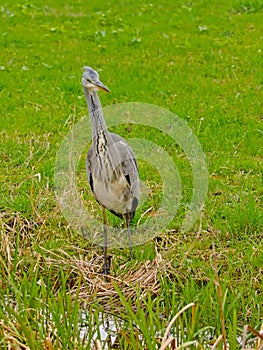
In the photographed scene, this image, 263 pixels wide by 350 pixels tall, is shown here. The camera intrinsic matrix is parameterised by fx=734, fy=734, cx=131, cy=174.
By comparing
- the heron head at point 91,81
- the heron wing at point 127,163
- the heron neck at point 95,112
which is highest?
the heron head at point 91,81

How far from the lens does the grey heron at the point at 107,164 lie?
521 centimetres

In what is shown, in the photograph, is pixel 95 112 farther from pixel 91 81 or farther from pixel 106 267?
pixel 106 267

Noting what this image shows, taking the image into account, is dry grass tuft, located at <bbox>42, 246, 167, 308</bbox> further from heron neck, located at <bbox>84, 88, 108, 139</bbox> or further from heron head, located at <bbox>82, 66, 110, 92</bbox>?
heron head, located at <bbox>82, 66, 110, 92</bbox>

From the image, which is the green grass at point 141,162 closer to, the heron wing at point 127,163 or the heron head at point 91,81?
the heron wing at point 127,163

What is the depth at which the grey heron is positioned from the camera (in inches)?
205

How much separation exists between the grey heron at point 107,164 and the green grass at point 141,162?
25.5 inches

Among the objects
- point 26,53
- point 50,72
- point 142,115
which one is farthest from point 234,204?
point 26,53

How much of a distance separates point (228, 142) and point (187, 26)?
15.5 feet

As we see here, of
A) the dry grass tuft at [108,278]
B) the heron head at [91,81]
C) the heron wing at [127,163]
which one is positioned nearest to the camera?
the heron head at [91,81]

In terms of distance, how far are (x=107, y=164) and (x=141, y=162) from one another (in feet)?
7.47

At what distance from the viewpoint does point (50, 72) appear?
399 inches

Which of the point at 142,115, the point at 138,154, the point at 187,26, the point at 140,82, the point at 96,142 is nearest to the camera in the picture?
the point at 96,142

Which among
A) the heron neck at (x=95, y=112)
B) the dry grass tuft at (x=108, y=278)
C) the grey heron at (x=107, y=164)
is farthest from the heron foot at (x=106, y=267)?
the heron neck at (x=95, y=112)

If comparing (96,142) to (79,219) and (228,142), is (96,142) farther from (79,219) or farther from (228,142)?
(228,142)
